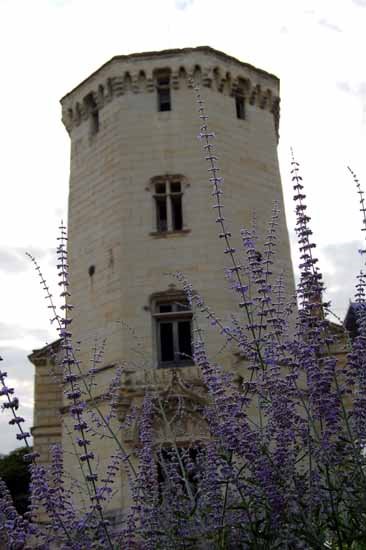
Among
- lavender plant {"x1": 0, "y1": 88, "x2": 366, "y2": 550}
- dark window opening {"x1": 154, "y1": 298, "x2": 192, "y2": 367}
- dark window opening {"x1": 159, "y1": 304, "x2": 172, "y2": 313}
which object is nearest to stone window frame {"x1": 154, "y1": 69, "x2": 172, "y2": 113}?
dark window opening {"x1": 159, "y1": 304, "x2": 172, "y2": 313}

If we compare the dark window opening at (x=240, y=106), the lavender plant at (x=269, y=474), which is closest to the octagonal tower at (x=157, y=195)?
the dark window opening at (x=240, y=106)

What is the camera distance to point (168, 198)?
17359mm

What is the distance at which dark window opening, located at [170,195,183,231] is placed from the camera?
57.6 feet

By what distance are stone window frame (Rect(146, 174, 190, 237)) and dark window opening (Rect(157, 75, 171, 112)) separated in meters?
2.16

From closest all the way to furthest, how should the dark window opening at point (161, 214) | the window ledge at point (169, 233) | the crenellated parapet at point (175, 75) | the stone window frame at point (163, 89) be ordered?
the window ledge at point (169, 233) < the dark window opening at point (161, 214) < the crenellated parapet at point (175, 75) < the stone window frame at point (163, 89)

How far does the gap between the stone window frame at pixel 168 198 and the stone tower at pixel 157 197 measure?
3cm

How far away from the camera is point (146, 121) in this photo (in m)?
18.2

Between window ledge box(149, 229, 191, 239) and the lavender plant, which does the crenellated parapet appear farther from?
the lavender plant

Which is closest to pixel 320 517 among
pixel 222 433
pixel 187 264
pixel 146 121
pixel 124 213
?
pixel 222 433

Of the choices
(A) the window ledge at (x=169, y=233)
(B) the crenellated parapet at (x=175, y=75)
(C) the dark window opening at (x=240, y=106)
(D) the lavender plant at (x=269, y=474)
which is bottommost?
(D) the lavender plant at (x=269, y=474)

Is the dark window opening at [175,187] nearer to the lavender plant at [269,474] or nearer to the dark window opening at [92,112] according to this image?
the dark window opening at [92,112]

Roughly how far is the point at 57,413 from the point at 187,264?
596cm

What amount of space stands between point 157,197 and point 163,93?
3081mm

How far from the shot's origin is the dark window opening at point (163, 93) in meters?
18.6
